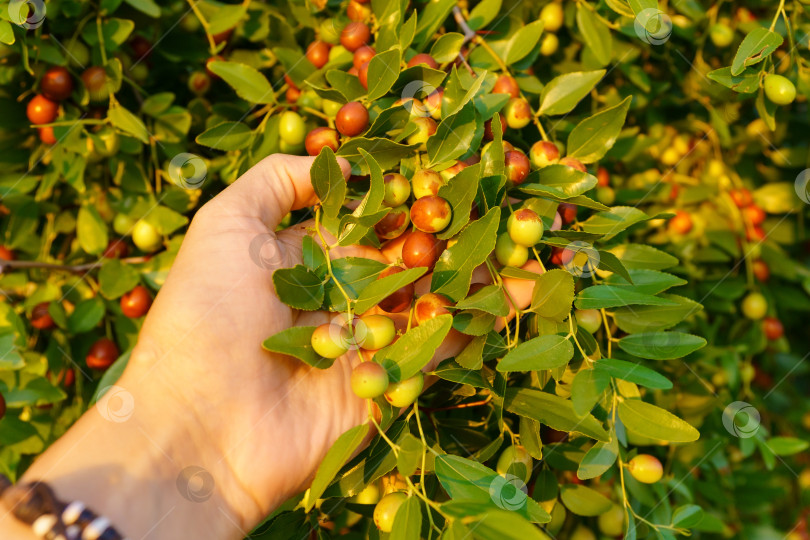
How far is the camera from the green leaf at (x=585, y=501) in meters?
1.62

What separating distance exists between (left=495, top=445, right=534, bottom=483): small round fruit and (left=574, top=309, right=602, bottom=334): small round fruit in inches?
12.8

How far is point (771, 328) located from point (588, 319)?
144 cm

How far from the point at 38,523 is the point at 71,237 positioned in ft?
3.86

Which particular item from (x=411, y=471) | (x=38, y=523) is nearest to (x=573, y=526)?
(x=411, y=471)

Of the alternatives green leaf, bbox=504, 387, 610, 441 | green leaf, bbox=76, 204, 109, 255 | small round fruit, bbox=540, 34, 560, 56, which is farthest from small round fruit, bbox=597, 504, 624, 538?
green leaf, bbox=76, 204, 109, 255

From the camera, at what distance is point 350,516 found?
186 cm

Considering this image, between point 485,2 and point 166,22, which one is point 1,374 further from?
point 485,2

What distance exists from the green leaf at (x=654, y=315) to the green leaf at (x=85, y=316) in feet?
4.96

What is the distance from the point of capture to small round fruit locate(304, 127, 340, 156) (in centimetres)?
159

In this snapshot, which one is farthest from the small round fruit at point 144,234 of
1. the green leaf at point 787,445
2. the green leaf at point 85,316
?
the green leaf at point 787,445

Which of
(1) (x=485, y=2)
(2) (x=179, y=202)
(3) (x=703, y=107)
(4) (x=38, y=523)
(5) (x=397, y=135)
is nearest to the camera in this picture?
(4) (x=38, y=523)

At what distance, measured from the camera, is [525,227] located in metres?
1.34

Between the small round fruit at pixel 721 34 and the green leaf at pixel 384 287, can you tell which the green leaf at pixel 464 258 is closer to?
the green leaf at pixel 384 287

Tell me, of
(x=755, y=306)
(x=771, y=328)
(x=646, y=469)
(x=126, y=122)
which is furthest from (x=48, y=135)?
(x=771, y=328)
